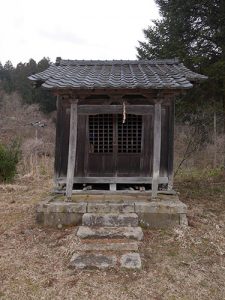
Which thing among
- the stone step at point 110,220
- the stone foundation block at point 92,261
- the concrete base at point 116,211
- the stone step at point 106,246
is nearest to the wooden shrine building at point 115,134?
the concrete base at point 116,211

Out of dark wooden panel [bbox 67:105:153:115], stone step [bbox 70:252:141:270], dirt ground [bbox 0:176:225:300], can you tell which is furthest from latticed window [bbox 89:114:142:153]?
stone step [bbox 70:252:141:270]

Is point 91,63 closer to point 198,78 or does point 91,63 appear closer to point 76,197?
point 198,78

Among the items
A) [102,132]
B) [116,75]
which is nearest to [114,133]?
[102,132]

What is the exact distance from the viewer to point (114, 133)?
812 centimetres

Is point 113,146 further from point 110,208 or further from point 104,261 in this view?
point 104,261

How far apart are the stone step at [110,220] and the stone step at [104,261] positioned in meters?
1.20

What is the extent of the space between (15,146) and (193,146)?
9.55 meters

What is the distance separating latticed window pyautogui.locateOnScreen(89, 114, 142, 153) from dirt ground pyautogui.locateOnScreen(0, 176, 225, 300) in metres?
2.31

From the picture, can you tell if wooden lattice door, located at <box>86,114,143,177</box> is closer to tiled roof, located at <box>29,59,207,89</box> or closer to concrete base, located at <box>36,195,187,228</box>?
tiled roof, located at <box>29,59,207,89</box>

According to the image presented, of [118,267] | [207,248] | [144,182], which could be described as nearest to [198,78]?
[144,182]

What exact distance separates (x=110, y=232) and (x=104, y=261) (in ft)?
3.47

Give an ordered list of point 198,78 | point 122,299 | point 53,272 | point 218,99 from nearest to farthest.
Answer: point 122,299 < point 53,272 < point 198,78 < point 218,99

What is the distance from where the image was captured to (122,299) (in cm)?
424

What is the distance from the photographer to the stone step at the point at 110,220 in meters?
6.57
